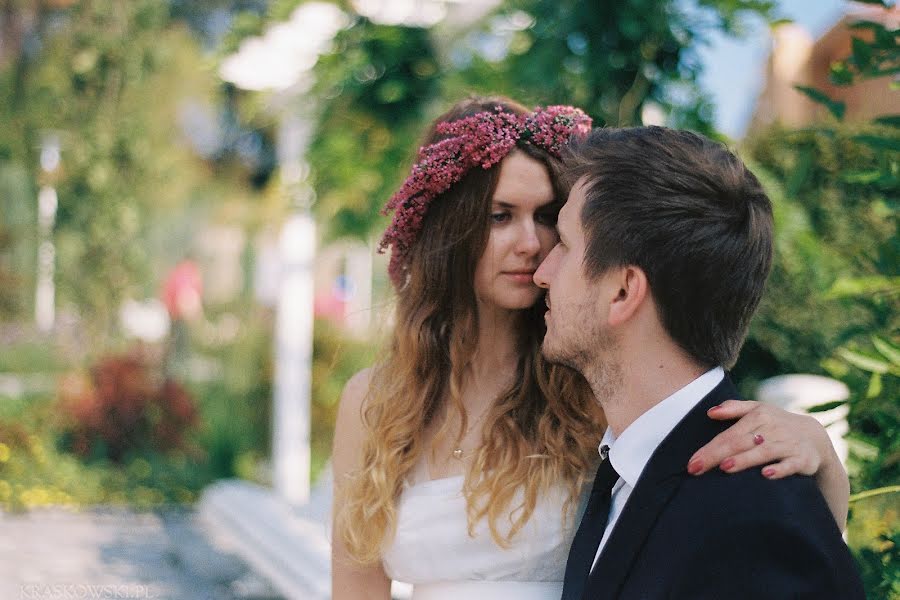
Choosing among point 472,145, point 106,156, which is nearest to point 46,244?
point 106,156

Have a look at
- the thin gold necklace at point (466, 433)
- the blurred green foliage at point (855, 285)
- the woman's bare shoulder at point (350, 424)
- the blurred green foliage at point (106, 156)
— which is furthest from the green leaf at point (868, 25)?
the blurred green foliage at point (106, 156)

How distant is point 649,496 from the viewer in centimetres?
166

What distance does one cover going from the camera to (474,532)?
7.92 ft

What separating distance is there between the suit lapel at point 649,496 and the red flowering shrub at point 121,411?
910 centimetres

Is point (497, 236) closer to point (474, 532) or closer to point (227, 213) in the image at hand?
point (474, 532)

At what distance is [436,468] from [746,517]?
3.84ft

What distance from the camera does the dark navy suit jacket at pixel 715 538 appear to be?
142cm

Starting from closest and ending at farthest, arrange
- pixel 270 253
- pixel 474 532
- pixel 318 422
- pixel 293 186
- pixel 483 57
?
pixel 474 532, pixel 483 57, pixel 293 186, pixel 318 422, pixel 270 253

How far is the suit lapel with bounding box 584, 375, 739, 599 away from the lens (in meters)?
1.65

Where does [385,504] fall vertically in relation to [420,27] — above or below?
below

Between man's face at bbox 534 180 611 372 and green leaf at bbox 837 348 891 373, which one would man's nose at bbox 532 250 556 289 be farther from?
green leaf at bbox 837 348 891 373

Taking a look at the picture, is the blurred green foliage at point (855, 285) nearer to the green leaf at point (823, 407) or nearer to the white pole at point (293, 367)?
the green leaf at point (823, 407)

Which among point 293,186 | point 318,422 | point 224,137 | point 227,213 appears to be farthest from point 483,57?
point 224,137

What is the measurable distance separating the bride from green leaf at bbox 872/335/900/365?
66cm
